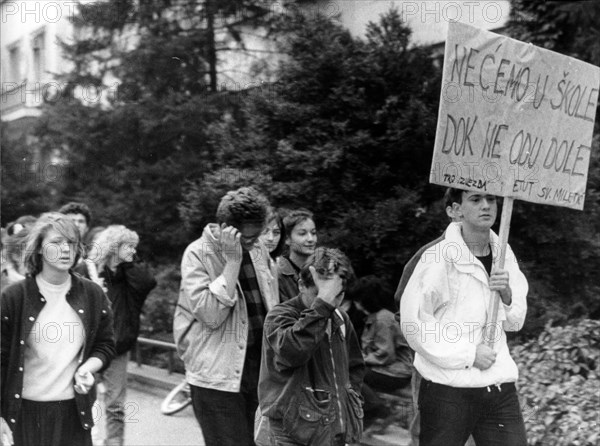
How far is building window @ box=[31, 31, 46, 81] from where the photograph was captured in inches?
791

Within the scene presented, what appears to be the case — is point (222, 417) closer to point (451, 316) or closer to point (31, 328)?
point (31, 328)

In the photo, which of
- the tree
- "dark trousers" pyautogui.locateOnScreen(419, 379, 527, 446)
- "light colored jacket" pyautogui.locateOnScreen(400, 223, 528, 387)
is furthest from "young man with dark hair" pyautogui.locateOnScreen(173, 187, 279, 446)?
the tree

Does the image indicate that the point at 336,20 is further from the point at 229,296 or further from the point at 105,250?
the point at 229,296

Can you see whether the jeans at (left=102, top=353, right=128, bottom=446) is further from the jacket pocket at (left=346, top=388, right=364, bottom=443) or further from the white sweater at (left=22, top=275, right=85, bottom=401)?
the jacket pocket at (left=346, top=388, right=364, bottom=443)

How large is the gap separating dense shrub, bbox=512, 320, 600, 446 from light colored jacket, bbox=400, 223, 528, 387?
1215 millimetres

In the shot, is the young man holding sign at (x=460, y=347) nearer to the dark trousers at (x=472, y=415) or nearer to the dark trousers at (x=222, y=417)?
the dark trousers at (x=472, y=415)

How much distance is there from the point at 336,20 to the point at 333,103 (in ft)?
3.83

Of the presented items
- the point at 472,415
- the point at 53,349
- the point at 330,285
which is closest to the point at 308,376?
the point at 330,285

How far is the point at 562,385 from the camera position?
6.29 metres

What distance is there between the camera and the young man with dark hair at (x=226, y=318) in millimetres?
4988

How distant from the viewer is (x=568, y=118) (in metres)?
5.29

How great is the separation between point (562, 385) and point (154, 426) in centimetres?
392

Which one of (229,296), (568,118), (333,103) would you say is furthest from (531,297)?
(229,296)

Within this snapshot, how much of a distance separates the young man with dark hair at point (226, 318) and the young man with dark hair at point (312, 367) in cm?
46
